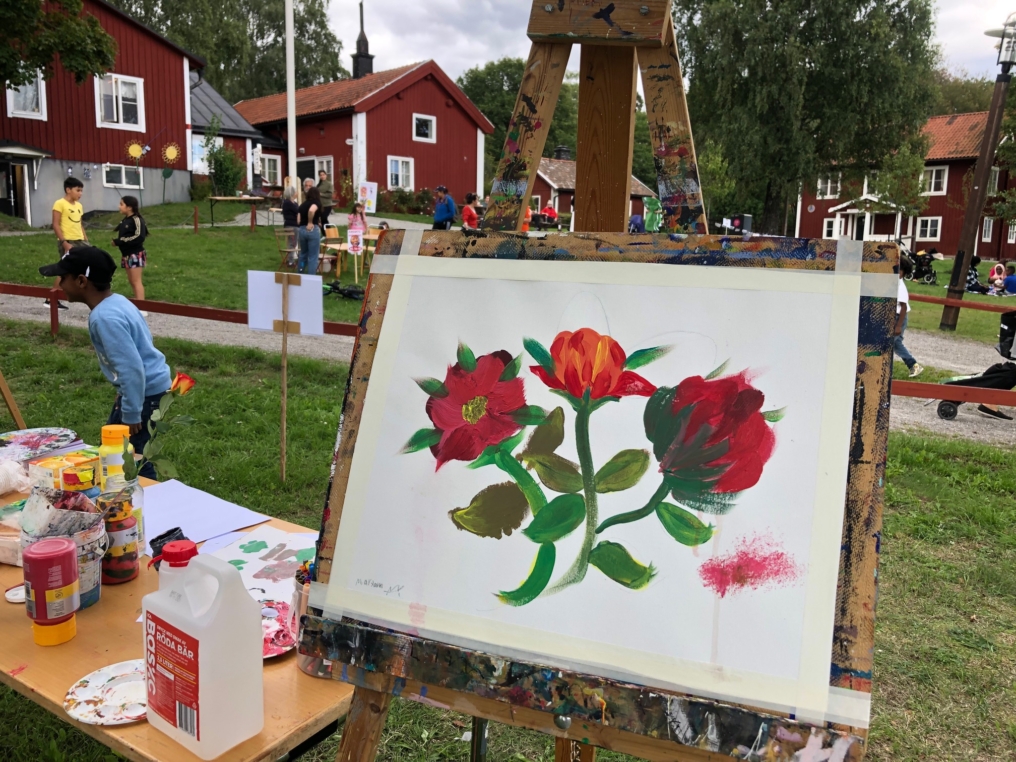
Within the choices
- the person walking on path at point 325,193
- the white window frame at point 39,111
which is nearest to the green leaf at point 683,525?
the person walking on path at point 325,193

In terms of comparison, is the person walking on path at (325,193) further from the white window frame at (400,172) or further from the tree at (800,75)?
the tree at (800,75)

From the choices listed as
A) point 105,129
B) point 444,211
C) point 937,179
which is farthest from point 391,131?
point 937,179

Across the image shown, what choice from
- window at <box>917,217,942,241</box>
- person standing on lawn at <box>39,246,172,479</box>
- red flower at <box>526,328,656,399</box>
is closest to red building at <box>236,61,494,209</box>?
window at <box>917,217,942,241</box>

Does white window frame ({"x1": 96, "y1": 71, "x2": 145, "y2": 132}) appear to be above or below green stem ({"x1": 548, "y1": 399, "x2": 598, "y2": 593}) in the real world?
above

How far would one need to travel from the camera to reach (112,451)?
75.2 inches

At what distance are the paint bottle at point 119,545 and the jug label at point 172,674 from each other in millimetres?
616

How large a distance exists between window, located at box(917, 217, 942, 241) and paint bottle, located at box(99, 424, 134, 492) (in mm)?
41424

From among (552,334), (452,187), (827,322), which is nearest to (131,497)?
(552,334)

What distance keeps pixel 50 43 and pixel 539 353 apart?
18697 millimetres

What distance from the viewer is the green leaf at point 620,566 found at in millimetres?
1197

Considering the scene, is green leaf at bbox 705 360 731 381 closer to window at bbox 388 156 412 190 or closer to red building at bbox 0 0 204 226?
red building at bbox 0 0 204 226

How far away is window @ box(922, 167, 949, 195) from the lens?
3612 cm

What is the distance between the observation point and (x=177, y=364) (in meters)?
6.96

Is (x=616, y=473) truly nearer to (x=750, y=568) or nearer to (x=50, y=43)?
(x=750, y=568)
